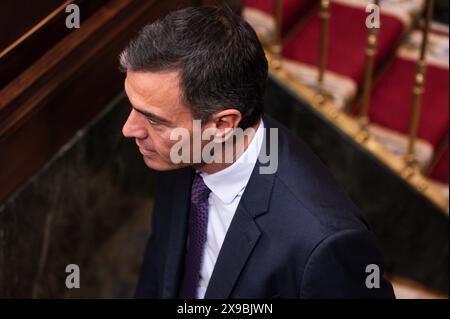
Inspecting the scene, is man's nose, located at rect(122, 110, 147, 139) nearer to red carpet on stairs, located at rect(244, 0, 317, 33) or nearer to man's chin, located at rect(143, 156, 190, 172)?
man's chin, located at rect(143, 156, 190, 172)

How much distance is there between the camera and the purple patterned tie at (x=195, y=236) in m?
2.04

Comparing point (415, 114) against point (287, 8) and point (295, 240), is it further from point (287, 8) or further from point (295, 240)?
point (295, 240)

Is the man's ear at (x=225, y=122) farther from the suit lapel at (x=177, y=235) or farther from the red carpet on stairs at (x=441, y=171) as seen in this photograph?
the red carpet on stairs at (x=441, y=171)

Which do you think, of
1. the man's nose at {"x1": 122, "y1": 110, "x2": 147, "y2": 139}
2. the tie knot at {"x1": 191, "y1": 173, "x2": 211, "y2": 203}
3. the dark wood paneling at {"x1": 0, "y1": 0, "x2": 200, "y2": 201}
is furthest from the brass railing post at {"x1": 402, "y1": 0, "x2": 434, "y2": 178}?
the man's nose at {"x1": 122, "y1": 110, "x2": 147, "y2": 139}

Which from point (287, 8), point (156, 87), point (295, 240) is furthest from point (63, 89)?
point (287, 8)

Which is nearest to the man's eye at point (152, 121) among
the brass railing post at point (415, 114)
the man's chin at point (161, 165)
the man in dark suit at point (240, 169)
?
the man in dark suit at point (240, 169)

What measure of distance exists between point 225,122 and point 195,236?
47cm

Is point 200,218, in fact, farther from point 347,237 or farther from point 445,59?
point 445,59

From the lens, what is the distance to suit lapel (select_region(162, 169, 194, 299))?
2.15m

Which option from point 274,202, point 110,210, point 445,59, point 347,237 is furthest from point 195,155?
point 445,59

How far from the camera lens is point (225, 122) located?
69.1 inches

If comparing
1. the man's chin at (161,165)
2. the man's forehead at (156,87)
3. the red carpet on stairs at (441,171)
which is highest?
the man's forehead at (156,87)
